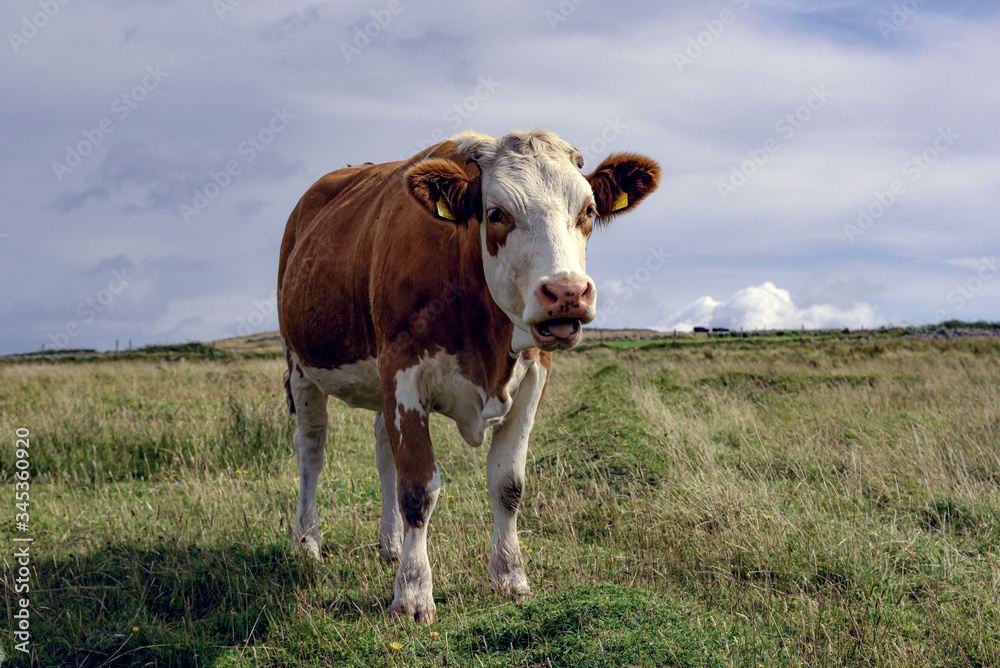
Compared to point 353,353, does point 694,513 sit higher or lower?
lower

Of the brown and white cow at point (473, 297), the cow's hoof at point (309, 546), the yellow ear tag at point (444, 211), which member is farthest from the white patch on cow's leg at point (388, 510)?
the yellow ear tag at point (444, 211)

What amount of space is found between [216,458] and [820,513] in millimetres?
6537

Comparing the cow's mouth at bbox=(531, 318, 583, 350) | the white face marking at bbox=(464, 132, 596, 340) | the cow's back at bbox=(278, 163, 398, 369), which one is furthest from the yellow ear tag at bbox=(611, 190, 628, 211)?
the cow's back at bbox=(278, 163, 398, 369)

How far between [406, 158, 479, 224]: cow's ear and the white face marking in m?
0.10

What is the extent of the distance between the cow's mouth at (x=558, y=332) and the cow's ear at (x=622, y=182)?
1.10 metres

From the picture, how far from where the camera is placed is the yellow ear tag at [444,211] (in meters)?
4.20

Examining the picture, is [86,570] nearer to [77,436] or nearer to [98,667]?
[98,667]

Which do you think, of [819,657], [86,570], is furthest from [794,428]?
[86,570]

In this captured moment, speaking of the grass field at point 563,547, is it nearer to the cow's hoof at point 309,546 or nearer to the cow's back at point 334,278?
the cow's hoof at point 309,546

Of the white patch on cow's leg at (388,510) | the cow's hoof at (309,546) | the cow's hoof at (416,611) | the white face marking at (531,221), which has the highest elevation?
the white face marking at (531,221)

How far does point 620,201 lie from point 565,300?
133 centimetres

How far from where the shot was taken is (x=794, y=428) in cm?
970

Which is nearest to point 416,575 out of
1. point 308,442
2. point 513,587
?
point 513,587

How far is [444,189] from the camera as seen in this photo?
416cm
